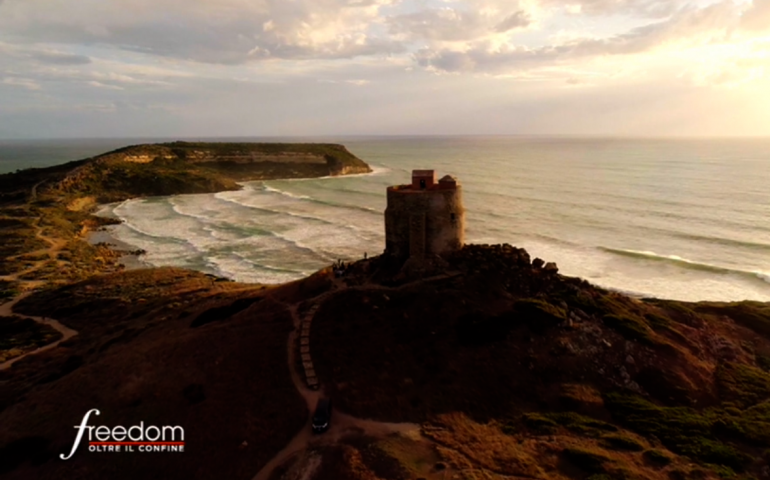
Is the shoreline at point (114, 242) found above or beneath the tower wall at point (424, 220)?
beneath

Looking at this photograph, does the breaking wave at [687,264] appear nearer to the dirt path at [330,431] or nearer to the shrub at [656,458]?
the shrub at [656,458]

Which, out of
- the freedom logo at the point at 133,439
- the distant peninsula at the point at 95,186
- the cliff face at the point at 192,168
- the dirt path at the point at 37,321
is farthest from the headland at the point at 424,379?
the cliff face at the point at 192,168

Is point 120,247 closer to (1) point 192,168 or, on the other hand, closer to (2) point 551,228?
(2) point 551,228

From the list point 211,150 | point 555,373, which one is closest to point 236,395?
point 555,373

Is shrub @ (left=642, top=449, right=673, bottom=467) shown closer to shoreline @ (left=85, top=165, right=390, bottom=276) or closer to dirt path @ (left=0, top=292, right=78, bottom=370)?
dirt path @ (left=0, top=292, right=78, bottom=370)

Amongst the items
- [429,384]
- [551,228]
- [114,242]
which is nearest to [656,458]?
[429,384]

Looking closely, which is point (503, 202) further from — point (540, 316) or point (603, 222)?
point (540, 316)
